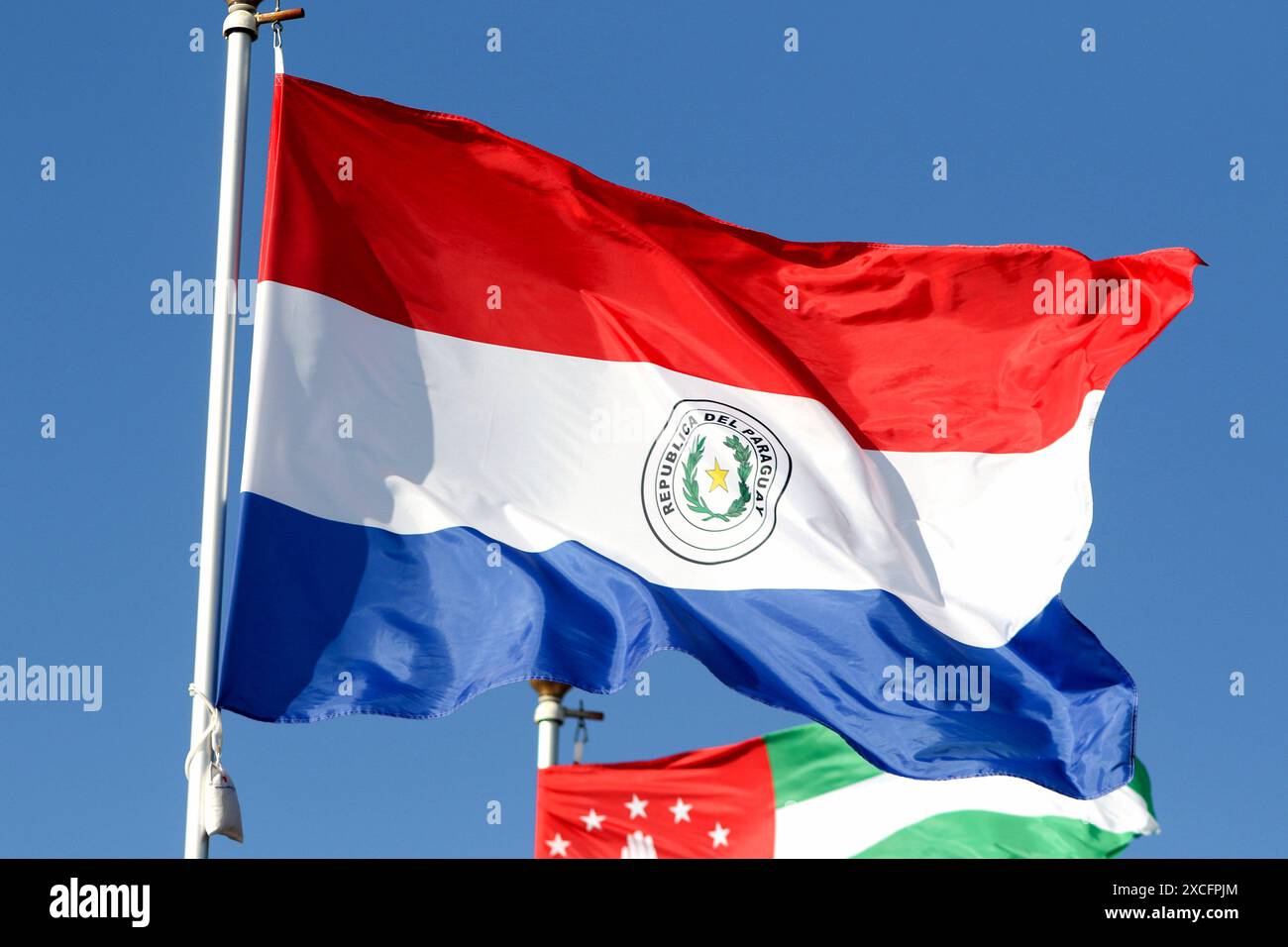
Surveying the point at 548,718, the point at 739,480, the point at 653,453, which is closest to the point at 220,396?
the point at 653,453

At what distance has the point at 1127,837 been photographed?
20984 mm

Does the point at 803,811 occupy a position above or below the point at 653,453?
below

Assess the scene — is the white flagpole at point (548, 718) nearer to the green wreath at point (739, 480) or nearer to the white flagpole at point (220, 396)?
the green wreath at point (739, 480)

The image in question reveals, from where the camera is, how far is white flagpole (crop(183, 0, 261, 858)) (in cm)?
922

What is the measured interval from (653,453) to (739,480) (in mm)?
545

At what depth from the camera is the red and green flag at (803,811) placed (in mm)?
16438

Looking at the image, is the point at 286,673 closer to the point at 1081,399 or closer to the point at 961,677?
the point at 961,677

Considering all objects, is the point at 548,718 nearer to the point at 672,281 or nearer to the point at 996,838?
the point at 672,281

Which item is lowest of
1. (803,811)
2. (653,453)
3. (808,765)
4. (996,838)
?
(996,838)

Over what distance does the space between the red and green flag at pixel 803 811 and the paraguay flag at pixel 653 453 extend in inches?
178

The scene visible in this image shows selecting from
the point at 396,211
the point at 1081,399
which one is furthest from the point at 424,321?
the point at 1081,399

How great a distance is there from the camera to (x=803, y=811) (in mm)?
19062

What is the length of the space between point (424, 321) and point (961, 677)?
→ 3690 millimetres

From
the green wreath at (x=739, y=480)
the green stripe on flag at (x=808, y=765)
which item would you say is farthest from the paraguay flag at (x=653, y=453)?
the green stripe on flag at (x=808, y=765)
